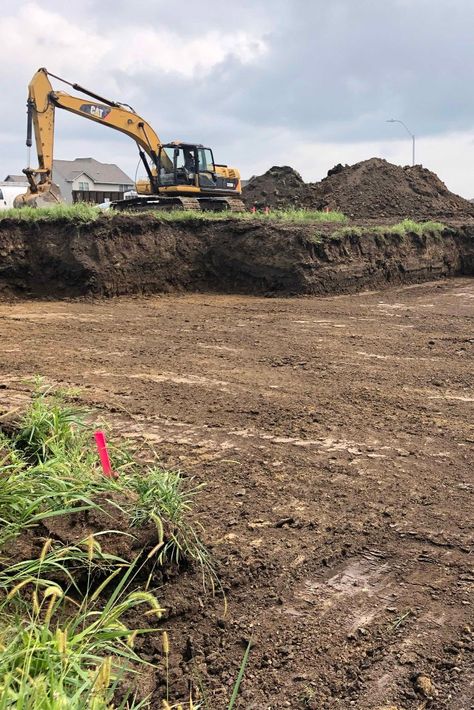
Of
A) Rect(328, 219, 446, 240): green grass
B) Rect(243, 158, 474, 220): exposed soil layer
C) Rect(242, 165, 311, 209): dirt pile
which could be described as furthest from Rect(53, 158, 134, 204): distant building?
Rect(328, 219, 446, 240): green grass

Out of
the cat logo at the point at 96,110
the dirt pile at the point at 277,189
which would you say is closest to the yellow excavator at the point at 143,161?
the cat logo at the point at 96,110

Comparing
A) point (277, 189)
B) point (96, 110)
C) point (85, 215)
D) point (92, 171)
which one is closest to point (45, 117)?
point (96, 110)

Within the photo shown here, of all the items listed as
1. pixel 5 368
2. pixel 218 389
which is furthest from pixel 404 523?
pixel 5 368

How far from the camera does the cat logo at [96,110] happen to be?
16695 mm

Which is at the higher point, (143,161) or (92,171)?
(92,171)

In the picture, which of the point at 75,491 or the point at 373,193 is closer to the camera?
the point at 75,491

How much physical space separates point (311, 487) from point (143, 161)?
1590cm

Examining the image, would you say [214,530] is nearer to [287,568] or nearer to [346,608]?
[287,568]

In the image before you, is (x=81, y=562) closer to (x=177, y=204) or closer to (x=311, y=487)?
(x=311, y=487)

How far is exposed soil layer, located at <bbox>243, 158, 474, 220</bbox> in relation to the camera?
2552 cm

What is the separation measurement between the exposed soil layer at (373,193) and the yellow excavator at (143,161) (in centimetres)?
801

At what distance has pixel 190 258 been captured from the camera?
47.7ft

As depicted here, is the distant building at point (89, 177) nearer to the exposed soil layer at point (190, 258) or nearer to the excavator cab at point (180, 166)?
the excavator cab at point (180, 166)

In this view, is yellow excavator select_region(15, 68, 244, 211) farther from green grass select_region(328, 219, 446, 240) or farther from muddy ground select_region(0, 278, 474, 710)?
muddy ground select_region(0, 278, 474, 710)
